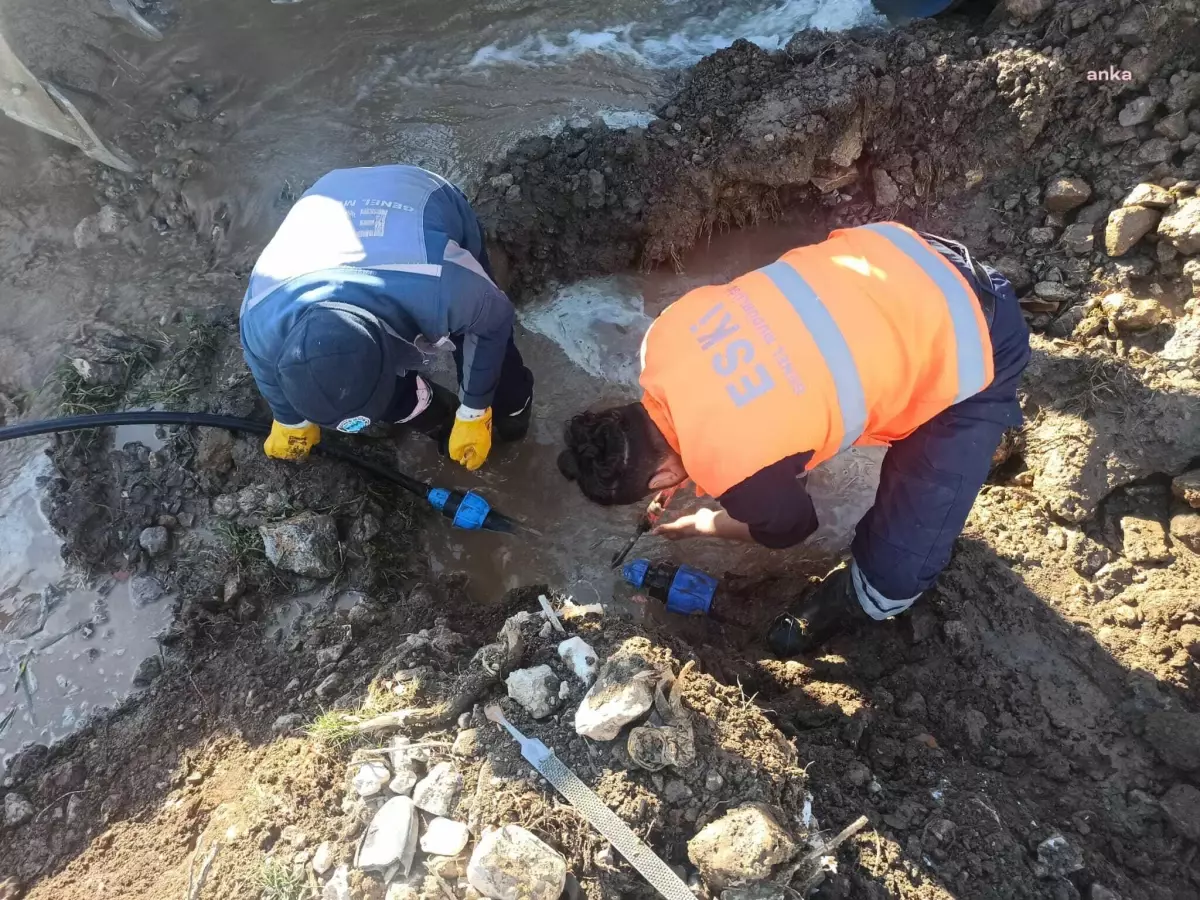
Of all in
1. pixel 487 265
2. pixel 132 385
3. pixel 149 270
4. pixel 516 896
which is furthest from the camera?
pixel 149 270

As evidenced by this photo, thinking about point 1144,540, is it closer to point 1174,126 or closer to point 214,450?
point 1174,126

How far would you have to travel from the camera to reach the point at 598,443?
2.30 meters

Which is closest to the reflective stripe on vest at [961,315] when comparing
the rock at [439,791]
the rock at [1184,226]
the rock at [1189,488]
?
the rock at [1189,488]

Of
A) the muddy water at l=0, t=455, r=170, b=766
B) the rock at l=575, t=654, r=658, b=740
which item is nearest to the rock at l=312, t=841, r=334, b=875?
the rock at l=575, t=654, r=658, b=740

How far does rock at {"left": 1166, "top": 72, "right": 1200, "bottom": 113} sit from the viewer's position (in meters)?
3.07

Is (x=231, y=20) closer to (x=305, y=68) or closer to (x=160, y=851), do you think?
(x=305, y=68)

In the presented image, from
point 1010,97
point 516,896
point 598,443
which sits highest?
point 1010,97

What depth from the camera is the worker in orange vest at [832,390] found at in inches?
73.7

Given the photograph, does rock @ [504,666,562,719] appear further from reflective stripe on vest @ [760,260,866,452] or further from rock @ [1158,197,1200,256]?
rock @ [1158,197,1200,256]

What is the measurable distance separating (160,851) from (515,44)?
185 inches

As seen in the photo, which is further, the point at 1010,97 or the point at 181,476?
the point at 1010,97

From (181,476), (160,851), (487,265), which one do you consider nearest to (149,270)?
(181,476)

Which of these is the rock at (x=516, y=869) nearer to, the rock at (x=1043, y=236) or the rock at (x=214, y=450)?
the rock at (x=214, y=450)

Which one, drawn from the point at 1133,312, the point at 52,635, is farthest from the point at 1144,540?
the point at 52,635
